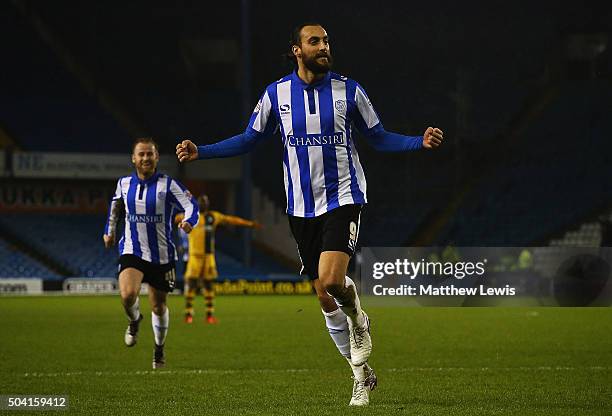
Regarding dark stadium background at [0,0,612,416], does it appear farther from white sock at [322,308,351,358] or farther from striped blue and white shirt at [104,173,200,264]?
white sock at [322,308,351,358]

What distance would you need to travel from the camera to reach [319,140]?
22.1 ft

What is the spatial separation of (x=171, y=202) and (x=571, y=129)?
30300mm

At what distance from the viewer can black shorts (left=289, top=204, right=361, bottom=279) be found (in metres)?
6.70

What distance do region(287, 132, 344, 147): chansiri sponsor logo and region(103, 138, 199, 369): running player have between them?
3.30 meters

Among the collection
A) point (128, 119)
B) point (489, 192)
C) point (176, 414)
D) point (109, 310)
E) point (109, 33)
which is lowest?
point (176, 414)

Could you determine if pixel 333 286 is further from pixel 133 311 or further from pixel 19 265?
pixel 19 265

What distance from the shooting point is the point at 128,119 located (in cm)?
3900

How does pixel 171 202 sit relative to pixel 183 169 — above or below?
below

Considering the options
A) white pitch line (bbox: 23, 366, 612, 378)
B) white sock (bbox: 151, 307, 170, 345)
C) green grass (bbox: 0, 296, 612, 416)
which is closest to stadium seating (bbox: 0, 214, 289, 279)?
green grass (bbox: 0, 296, 612, 416)

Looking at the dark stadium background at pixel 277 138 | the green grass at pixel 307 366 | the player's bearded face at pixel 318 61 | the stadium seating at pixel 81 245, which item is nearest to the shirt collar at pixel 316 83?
the player's bearded face at pixel 318 61

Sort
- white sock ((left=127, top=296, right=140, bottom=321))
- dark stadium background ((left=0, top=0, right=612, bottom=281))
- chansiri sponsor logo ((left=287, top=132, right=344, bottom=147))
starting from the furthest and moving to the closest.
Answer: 1. dark stadium background ((left=0, top=0, right=612, bottom=281))
2. white sock ((left=127, top=296, right=140, bottom=321))
3. chansiri sponsor logo ((left=287, top=132, right=344, bottom=147))

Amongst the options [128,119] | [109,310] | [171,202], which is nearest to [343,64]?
[128,119]

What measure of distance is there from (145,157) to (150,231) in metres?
0.72

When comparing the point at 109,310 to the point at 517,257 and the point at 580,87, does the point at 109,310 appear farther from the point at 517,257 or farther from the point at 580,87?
the point at 580,87
